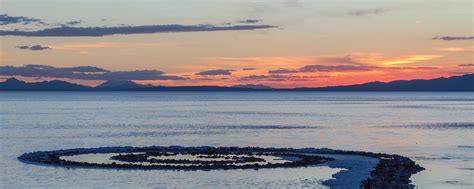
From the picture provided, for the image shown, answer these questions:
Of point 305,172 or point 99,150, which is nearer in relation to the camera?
point 305,172

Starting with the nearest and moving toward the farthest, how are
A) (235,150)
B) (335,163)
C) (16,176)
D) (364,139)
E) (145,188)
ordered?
(145,188) → (16,176) → (335,163) → (235,150) → (364,139)

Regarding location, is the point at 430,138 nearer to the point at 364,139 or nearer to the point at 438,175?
the point at 364,139

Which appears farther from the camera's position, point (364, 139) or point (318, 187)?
point (364, 139)

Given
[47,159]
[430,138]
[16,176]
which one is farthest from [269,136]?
[16,176]

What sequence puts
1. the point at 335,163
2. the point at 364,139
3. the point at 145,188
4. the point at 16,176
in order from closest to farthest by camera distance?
the point at 145,188, the point at 16,176, the point at 335,163, the point at 364,139

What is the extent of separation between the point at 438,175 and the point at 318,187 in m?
8.87

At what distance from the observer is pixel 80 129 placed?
92.7 meters

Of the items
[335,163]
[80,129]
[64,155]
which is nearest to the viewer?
[335,163]

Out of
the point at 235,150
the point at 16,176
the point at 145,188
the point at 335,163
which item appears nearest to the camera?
the point at 145,188

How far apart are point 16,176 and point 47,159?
25.6 feet

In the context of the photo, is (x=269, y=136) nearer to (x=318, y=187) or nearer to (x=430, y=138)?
(x=430, y=138)

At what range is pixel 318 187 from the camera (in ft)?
132

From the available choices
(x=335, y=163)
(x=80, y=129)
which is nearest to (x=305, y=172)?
(x=335, y=163)

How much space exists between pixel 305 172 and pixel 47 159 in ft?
57.8
